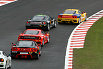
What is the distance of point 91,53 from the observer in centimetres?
2969

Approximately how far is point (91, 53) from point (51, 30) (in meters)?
10.4

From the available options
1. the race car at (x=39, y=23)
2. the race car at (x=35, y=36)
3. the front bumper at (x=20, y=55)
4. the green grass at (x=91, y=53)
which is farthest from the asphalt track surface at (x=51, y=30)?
the green grass at (x=91, y=53)

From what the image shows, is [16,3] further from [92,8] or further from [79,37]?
[79,37]

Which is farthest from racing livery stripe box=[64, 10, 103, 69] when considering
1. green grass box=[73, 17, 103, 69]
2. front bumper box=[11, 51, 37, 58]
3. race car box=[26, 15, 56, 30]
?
race car box=[26, 15, 56, 30]

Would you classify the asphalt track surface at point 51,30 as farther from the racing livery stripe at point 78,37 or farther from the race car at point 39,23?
the race car at point 39,23

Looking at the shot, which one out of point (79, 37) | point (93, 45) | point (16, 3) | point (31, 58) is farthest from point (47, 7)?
point (31, 58)

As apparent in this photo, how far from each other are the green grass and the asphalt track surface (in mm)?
970

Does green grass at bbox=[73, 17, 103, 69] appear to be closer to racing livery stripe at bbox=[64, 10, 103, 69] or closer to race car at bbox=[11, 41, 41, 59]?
racing livery stripe at bbox=[64, 10, 103, 69]

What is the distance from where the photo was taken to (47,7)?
52.9 m

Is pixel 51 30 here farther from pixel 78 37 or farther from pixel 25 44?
pixel 25 44

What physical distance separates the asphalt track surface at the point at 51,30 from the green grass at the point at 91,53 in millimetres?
970

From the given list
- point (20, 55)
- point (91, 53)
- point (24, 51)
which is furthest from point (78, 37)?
point (20, 55)

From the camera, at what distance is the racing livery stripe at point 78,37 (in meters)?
27.7

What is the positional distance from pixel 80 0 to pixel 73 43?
2434 cm
